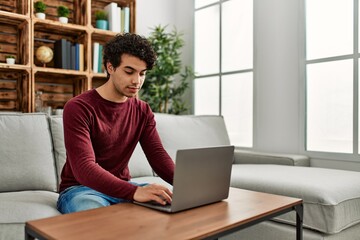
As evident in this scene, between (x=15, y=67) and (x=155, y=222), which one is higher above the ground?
(x=15, y=67)

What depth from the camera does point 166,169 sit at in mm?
1522

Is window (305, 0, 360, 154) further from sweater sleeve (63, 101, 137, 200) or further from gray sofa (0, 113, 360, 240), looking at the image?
sweater sleeve (63, 101, 137, 200)

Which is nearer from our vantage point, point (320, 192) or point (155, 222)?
point (155, 222)

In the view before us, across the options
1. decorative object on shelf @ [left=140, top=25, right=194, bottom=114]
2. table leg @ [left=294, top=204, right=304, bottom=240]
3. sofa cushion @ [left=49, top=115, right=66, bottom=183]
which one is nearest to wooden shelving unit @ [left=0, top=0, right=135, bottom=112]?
decorative object on shelf @ [left=140, top=25, right=194, bottom=114]

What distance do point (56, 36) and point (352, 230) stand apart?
274 centimetres

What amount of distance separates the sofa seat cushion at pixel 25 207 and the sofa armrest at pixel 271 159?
1.49 metres

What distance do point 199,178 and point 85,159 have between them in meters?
0.43

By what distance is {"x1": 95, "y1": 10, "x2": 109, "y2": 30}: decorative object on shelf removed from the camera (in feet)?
10.6

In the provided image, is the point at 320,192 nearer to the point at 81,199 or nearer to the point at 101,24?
the point at 81,199

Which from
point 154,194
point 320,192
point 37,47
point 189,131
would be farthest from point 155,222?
point 37,47

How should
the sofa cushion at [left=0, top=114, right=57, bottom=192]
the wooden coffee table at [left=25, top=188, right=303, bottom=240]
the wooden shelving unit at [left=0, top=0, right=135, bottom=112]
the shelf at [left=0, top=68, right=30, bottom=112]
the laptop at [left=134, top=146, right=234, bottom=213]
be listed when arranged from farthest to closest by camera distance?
the shelf at [left=0, top=68, right=30, bottom=112] < the wooden shelving unit at [left=0, top=0, right=135, bottom=112] < the sofa cushion at [left=0, top=114, right=57, bottom=192] < the laptop at [left=134, top=146, right=234, bottom=213] < the wooden coffee table at [left=25, top=188, right=303, bottom=240]

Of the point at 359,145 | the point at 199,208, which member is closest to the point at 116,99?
the point at 199,208

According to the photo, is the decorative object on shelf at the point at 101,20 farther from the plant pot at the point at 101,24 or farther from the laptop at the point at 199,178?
the laptop at the point at 199,178

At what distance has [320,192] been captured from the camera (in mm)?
1661
